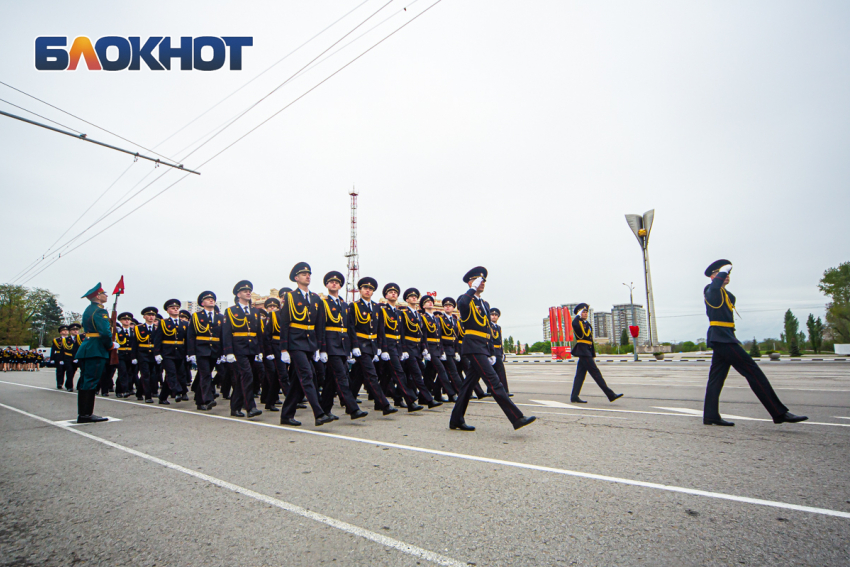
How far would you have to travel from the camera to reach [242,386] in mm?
7691

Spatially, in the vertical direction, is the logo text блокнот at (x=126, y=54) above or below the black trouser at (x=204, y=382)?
above

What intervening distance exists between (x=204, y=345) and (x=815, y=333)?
186 feet

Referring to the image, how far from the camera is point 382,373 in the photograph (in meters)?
8.98

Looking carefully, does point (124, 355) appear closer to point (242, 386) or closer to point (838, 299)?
point (242, 386)

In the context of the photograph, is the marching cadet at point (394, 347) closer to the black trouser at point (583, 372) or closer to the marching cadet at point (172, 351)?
the black trouser at point (583, 372)

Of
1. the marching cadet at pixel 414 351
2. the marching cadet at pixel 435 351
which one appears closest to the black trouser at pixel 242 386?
the marching cadet at pixel 414 351

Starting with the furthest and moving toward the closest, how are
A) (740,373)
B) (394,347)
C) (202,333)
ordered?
(202,333)
(394,347)
(740,373)

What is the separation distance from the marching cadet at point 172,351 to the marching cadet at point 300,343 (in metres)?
4.93

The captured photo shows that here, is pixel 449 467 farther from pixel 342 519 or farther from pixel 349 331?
pixel 349 331

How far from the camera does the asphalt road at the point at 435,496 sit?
7.99 ft

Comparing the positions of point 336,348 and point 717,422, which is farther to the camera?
point 336,348

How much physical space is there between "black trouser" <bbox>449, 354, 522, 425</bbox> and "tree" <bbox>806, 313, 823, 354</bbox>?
169 ft

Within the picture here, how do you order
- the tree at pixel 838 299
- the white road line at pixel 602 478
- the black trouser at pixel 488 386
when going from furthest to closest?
the tree at pixel 838 299 → the black trouser at pixel 488 386 → the white road line at pixel 602 478

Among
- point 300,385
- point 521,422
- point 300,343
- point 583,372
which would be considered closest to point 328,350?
point 300,343
